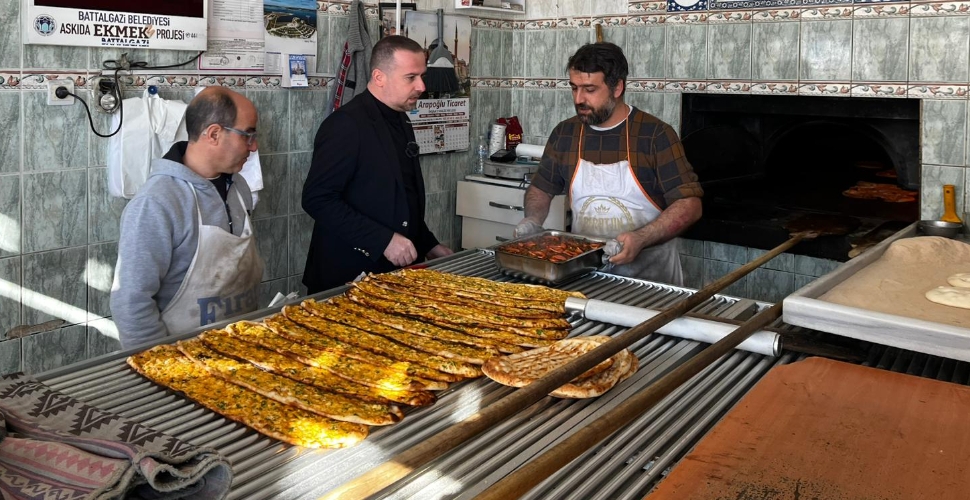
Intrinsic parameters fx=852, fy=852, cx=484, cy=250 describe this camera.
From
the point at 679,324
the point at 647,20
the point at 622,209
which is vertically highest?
the point at 647,20

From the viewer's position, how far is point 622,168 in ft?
13.0

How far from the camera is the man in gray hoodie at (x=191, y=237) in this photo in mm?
2758

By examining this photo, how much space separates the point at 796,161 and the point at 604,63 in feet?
7.52

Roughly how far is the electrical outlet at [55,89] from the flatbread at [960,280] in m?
3.71

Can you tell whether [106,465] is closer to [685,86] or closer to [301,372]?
[301,372]

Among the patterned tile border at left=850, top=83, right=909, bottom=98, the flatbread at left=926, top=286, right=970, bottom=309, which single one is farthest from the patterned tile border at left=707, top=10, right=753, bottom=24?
the flatbread at left=926, top=286, right=970, bottom=309

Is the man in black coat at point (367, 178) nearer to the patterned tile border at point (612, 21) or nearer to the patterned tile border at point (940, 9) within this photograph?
the patterned tile border at point (612, 21)

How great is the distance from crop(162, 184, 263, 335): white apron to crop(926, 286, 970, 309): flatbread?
7.36 ft

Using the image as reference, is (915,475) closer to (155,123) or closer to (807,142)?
(155,123)

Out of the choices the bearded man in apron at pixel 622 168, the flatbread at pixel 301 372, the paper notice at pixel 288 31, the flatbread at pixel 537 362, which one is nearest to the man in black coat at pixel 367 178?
the bearded man in apron at pixel 622 168

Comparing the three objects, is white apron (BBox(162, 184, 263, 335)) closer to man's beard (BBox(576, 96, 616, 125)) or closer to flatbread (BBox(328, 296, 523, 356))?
flatbread (BBox(328, 296, 523, 356))

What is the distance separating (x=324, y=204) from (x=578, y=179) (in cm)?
121

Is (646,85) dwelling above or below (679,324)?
above

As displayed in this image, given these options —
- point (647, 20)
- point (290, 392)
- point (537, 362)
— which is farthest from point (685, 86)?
point (290, 392)
